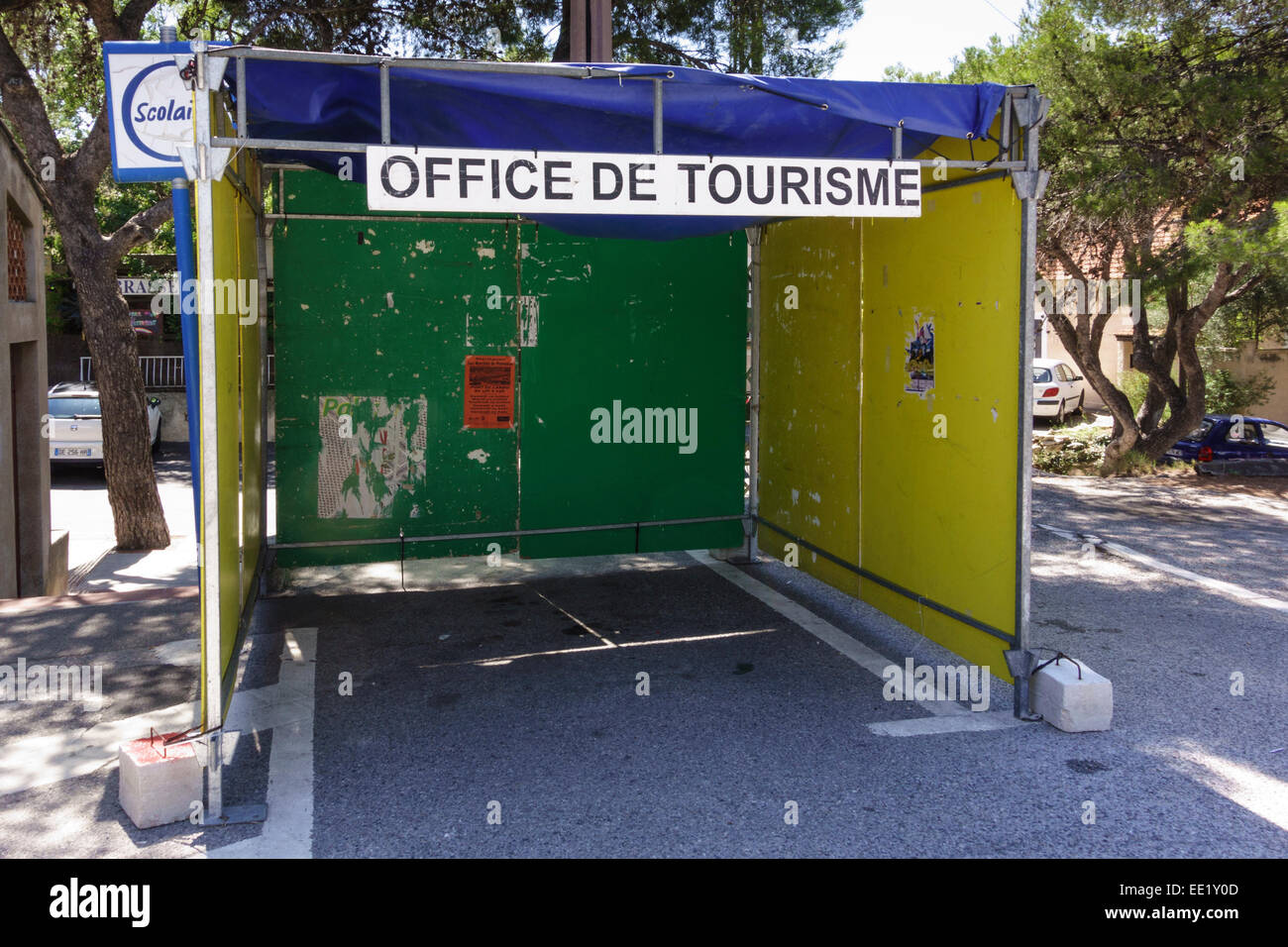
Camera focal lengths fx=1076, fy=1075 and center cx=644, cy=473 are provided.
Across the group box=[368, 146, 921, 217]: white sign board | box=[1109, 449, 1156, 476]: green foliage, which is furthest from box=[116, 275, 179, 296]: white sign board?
box=[368, 146, 921, 217]: white sign board

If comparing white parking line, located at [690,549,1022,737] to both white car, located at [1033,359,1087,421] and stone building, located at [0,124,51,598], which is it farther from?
white car, located at [1033,359,1087,421]

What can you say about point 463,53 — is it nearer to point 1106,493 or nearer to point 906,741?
point 1106,493

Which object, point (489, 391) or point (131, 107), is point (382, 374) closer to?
point (489, 391)

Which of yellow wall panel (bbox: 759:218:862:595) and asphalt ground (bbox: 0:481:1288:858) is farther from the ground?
yellow wall panel (bbox: 759:218:862:595)

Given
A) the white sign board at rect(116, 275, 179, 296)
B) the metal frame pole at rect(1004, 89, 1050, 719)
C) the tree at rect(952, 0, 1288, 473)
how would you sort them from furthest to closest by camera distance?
1. the white sign board at rect(116, 275, 179, 296)
2. the tree at rect(952, 0, 1288, 473)
3. the metal frame pole at rect(1004, 89, 1050, 719)

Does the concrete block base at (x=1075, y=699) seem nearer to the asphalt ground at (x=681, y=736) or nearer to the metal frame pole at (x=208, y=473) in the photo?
the asphalt ground at (x=681, y=736)

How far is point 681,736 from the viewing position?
5.27 meters

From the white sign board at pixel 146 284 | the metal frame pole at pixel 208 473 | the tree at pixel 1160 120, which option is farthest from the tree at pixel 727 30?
the white sign board at pixel 146 284

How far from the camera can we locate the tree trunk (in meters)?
10.9

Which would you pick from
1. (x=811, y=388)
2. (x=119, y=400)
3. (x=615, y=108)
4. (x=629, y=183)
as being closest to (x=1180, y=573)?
(x=811, y=388)

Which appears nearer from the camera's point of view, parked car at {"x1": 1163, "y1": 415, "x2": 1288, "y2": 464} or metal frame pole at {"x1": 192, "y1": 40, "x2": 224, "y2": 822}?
metal frame pole at {"x1": 192, "y1": 40, "x2": 224, "y2": 822}

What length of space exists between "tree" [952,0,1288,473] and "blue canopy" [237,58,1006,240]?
688 centimetres

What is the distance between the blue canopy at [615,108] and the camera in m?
4.82

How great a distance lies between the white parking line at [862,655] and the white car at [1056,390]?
1739 cm
